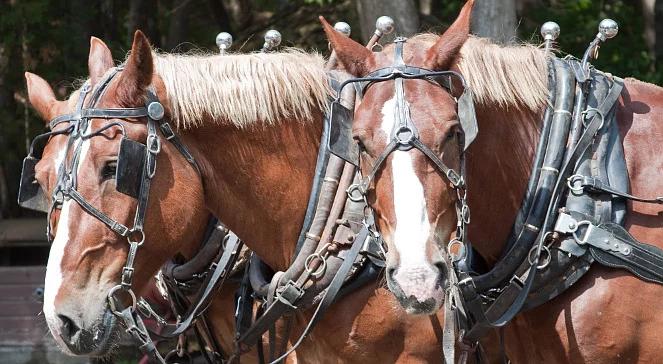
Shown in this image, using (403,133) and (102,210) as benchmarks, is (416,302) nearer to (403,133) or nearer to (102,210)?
(403,133)

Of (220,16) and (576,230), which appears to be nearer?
(576,230)

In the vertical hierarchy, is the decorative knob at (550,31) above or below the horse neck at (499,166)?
above

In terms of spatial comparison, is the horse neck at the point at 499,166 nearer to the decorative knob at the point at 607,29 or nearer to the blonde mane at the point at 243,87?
the decorative knob at the point at 607,29

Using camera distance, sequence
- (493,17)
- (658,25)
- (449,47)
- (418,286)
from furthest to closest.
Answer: (658,25), (493,17), (449,47), (418,286)

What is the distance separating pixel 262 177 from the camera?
3.38 metres

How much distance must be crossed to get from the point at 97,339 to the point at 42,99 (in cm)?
91

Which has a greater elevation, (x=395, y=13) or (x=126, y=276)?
(x=126, y=276)

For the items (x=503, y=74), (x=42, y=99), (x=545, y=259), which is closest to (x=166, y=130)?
(x=42, y=99)

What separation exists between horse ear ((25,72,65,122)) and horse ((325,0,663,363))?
1.02 metres

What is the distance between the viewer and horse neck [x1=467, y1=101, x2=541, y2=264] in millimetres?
3092

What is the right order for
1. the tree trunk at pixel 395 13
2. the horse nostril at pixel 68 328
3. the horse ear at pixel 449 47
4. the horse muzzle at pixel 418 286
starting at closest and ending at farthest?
the horse muzzle at pixel 418 286
the horse ear at pixel 449 47
the horse nostril at pixel 68 328
the tree trunk at pixel 395 13

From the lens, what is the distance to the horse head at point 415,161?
269 cm

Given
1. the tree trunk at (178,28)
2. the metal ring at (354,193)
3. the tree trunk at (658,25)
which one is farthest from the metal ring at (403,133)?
the tree trunk at (178,28)

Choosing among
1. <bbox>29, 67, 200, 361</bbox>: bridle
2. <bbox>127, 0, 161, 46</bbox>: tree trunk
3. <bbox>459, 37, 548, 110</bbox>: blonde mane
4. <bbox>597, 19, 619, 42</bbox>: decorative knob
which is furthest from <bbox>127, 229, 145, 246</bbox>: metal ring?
<bbox>127, 0, 161, 46</bbox>: tree trunk
